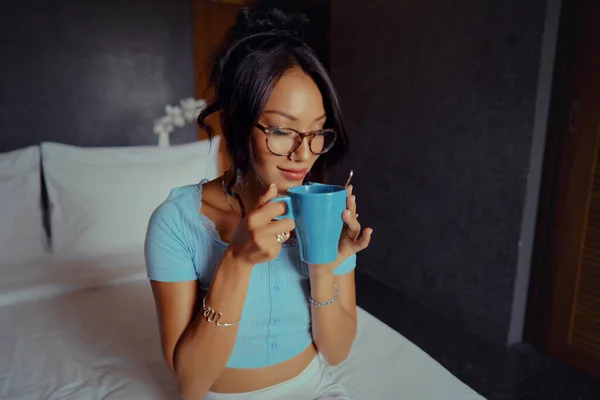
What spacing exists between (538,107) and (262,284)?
1700mm

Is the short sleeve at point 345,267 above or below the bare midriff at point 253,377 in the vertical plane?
above

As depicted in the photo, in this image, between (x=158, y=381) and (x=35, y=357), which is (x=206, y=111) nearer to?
(x=158, y=381)

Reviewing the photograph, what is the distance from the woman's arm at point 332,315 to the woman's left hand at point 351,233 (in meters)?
0.06

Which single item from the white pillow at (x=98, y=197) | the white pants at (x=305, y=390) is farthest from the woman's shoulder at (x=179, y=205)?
the white pillow at (x=98, y=197)

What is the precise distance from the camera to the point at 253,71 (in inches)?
31.2

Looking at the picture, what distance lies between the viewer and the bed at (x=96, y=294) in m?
1.13

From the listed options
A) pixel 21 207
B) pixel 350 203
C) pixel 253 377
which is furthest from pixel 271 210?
pixel 21 207

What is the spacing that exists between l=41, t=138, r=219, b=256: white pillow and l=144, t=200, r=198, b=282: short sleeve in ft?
3.77

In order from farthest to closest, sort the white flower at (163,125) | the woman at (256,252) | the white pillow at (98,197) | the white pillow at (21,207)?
the white flower at (163,125), the white pillow at (98,197), the white pillow at (21,207), the woman at (256,252)

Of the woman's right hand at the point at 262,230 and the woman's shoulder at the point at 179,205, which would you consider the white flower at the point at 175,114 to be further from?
the woman's right hand at the point at 262,230

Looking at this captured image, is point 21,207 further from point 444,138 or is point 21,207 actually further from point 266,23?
point 444,138

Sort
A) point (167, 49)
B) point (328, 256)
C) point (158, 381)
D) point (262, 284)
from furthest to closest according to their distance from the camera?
point (167, 49) → point (158, 381) → point (262, 284) → point (328, 256)

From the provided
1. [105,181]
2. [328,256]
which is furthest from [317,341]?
[105,181]

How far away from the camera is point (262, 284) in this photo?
2.83 feet
